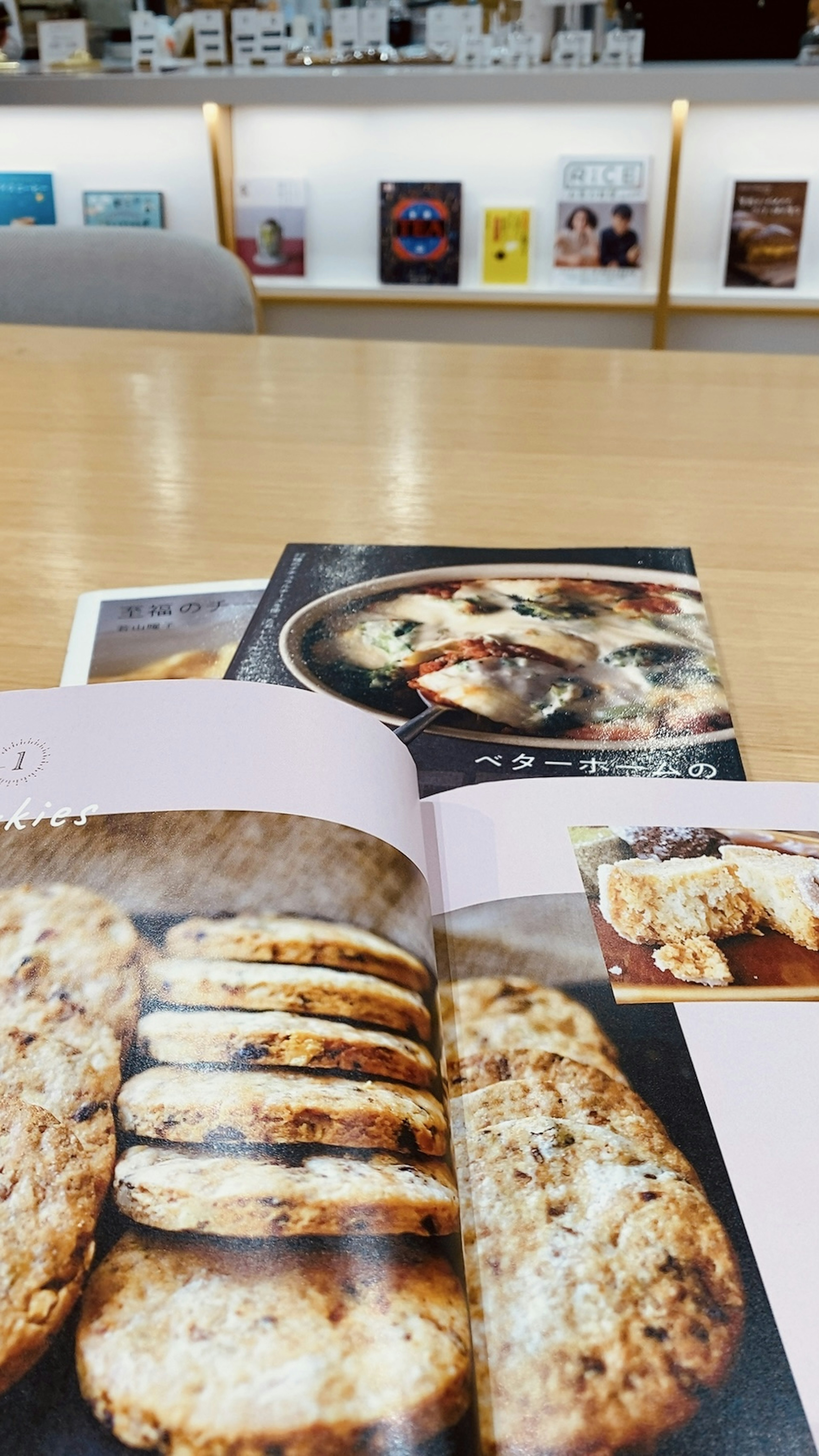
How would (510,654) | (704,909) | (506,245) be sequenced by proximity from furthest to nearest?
(506,245), (510,654), (704,909)

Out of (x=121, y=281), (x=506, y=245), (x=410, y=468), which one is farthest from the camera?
(x=506, y=245)

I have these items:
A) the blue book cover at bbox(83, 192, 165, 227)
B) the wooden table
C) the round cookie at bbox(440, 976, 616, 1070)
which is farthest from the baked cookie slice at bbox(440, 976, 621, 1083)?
the blue book cover at bbox(83, 192, 165, 227)

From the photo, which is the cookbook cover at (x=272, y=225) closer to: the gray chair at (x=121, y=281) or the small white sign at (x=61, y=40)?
the small white sign at (x=61, y=40)

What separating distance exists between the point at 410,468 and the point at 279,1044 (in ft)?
1.42

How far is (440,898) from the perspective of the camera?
0.32m

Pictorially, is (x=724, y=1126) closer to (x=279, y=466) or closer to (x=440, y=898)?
(x=440, y=898)

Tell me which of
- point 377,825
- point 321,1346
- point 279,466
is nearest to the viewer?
point 321,1346

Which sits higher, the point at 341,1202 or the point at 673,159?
the point at 673,159

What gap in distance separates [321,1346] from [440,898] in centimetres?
13

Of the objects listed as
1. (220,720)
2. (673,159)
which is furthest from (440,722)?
(673,159)

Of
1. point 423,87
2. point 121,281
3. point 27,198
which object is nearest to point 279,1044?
point 121,281

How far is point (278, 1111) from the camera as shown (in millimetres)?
240

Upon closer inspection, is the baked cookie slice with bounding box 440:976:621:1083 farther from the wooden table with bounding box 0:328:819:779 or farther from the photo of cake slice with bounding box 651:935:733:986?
the wooden table with bounding box 0:328:819:779

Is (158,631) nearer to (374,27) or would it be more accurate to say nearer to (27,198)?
(374,27)
